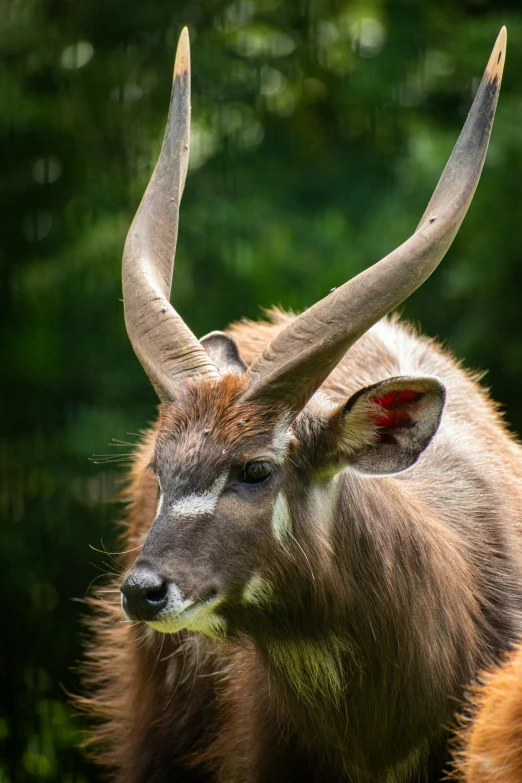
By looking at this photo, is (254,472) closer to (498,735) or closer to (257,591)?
(257,591)

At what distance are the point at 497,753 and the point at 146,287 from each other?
225cm

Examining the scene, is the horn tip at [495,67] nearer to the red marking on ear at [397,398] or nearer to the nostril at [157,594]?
the red marking on ear at [397,398]

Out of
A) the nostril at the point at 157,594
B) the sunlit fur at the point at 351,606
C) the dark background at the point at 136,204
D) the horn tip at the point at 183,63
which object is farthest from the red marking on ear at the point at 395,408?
the dark background at the point at 136,204

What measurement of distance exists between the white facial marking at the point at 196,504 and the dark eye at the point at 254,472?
0.40 feet

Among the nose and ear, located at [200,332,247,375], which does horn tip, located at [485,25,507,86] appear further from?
the nose

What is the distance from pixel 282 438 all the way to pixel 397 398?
442 millimetres

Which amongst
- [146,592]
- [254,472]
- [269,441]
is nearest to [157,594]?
[146,592]

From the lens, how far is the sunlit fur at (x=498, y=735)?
401 centimetres

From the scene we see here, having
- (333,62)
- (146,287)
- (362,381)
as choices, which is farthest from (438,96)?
(146,287)

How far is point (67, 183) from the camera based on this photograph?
39.5 feet

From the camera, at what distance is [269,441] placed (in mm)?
4414

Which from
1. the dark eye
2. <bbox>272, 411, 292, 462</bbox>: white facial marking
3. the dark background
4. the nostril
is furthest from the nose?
the dark background

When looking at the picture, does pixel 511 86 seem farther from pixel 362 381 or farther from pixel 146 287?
pixel 146 287

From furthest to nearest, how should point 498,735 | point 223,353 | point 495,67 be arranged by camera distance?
point 223,353
point 495,67
point 498,735
